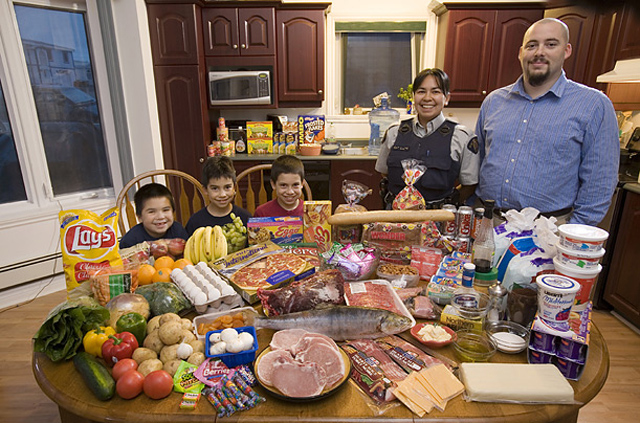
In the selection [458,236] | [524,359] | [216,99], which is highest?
[216,99]

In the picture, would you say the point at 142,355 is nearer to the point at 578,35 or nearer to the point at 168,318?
the point at 168,318

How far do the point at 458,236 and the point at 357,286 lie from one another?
494 millimetres

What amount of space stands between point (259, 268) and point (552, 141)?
5.14 ft

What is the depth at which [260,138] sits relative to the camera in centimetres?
402

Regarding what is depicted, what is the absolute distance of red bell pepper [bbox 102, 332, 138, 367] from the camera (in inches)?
37.0

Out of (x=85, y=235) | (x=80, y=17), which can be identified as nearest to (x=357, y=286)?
(x=85, y=235)

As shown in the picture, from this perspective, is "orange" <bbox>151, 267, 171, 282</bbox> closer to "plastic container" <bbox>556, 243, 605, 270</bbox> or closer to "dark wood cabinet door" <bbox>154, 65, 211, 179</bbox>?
"plastic container" <bbox>556, 243, 605, 270</bbox>

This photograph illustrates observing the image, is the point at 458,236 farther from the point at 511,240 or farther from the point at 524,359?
the point at 524,359

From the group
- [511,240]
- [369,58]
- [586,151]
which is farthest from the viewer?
[369,58]

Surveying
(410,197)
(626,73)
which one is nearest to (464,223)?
(410,197)

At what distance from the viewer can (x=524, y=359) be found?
1.00 m

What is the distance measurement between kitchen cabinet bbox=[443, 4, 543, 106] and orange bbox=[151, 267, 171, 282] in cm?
349

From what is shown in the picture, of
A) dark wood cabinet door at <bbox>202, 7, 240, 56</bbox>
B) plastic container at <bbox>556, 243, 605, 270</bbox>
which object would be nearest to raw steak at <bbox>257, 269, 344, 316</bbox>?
plastic container at <bbox>556, 243, 605, 270</bbox>

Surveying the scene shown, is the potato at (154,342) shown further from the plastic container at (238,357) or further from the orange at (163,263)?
the orange at (163,263)
